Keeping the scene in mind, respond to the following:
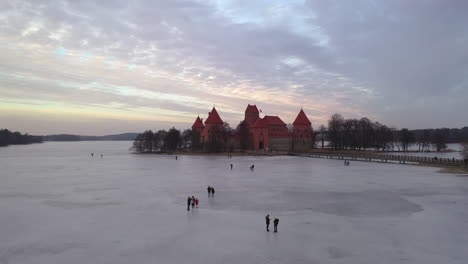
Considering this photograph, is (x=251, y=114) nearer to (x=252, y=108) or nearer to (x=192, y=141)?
Answer: (x=252, y=108)

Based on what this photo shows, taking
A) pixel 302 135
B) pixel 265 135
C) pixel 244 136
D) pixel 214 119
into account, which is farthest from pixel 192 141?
pixel 302 135

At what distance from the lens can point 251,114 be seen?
88.2 metres

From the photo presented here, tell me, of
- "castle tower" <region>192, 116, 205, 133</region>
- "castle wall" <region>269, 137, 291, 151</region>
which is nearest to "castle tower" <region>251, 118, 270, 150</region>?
"castle wall" <region>269, 137, 291, 151</region>

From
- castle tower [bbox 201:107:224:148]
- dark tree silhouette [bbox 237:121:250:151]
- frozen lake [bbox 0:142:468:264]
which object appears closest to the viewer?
frozen lake [bbox 0:142:468:264]

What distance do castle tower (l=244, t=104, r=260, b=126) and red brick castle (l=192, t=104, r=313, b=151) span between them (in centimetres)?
665

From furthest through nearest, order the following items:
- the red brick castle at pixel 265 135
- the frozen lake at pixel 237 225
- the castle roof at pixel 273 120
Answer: the castle roof at pixel 273 120
the red brick castle at pixel 265 135
the frozen lake at pixel 237 225

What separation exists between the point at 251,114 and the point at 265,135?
1470 cm

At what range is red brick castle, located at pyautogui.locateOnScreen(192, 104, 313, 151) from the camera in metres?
74.2

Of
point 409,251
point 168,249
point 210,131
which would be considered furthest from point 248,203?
point 210,131

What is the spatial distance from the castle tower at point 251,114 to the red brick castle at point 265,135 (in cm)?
665

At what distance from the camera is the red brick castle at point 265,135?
243 ft

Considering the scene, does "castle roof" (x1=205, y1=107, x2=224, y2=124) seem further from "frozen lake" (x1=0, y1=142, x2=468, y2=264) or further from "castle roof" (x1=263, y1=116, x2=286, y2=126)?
"frozen lake" (x1=0, y1=142, x2=468, y2=264)

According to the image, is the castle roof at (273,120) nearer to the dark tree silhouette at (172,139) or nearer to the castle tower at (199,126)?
the castle tower at (199,126)

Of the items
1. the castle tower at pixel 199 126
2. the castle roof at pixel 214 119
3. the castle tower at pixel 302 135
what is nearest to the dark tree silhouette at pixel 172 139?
the castle tower at pixel 199 126
